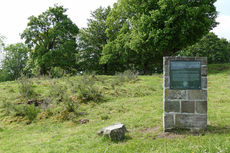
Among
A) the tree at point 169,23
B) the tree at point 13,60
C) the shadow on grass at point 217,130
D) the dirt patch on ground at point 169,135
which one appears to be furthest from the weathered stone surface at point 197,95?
the tree at point 13,60

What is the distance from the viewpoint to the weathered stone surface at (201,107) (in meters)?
5.21

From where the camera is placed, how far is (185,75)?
531 cm

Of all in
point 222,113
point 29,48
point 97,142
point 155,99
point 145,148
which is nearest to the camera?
point 145,148

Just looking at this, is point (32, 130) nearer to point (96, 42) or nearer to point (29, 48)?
point (29, 48)

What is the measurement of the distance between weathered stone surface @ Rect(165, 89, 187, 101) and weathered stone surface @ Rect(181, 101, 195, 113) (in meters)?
0.15

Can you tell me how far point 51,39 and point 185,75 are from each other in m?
23.5

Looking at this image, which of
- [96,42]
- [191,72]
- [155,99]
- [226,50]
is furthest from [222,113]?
[226,50]

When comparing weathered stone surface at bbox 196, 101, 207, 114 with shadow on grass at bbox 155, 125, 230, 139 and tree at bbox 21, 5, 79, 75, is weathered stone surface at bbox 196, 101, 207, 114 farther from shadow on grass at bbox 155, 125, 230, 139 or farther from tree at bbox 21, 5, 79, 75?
tree at bbox 21, 5, 79, 75

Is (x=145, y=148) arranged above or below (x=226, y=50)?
below

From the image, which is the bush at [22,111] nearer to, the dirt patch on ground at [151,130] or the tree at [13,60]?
the dirt patch on ground at [151,130]

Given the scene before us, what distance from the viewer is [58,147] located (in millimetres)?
5039

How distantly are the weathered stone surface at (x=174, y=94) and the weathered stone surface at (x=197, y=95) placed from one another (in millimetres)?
165

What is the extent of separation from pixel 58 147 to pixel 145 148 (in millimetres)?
2370

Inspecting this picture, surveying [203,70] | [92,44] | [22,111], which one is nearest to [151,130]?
[203,70]
